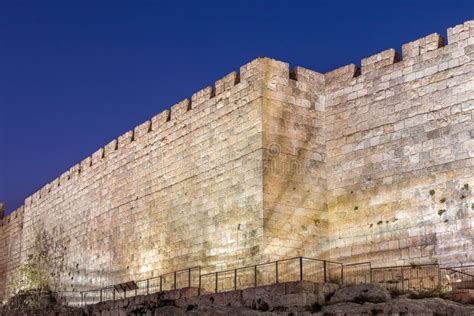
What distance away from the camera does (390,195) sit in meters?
Answer: 14.9

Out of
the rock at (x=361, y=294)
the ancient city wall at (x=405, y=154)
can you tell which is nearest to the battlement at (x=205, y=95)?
→ the ancient city wall at (x=405, y=154)

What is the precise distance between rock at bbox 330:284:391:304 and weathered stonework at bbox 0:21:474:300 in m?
2.93

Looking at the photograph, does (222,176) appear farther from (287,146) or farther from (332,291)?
(332,291)

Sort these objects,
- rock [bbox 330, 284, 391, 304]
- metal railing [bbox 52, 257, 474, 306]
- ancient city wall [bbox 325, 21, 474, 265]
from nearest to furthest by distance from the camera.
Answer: rock [bbox 330, 284, 391, 304], metal railing [bbox 52, 257, 474, 306], ancient city wall [bbox 325, 21, 474, 265]

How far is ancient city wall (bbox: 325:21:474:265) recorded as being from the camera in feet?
45.3

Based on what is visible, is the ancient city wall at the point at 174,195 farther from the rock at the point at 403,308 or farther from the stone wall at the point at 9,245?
the stone wall at the point at 9,245

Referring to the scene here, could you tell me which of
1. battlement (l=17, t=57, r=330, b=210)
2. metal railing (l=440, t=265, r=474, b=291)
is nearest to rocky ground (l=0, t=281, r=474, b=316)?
metal railing (l=440, t=265, r=474, b=291)

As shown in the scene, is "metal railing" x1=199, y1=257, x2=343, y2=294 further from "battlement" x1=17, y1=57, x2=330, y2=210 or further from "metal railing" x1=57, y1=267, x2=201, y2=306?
"battlement" x1=17, y1=57, x2=330, y2=210

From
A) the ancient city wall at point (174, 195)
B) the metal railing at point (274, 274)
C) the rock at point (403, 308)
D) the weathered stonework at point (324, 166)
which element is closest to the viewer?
the rock at point (403, 308)

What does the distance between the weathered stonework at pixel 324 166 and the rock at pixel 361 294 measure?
9.60ft

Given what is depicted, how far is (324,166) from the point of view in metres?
16.3

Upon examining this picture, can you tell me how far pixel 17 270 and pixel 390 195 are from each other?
2006 cm

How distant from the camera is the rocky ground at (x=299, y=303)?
33.6 feet

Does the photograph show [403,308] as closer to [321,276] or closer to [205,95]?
[321,276]
